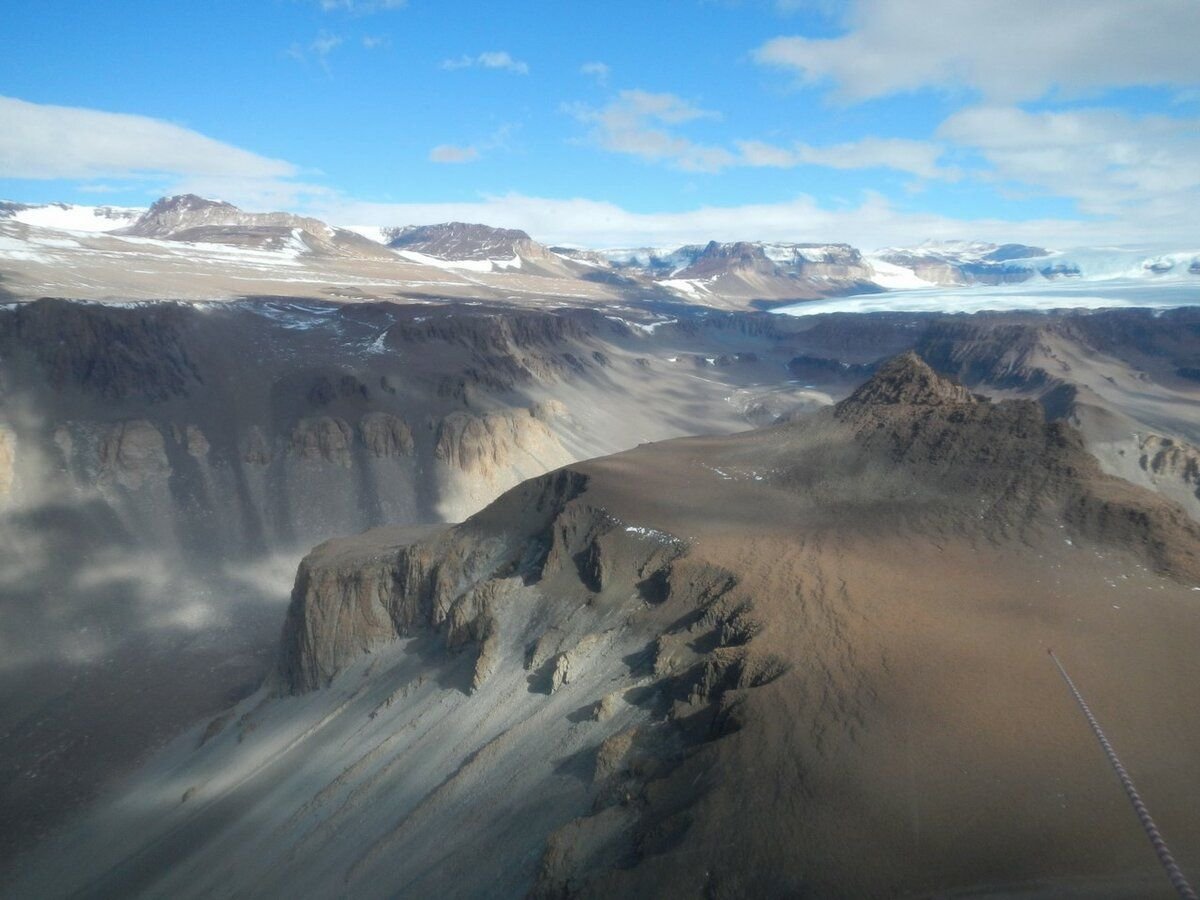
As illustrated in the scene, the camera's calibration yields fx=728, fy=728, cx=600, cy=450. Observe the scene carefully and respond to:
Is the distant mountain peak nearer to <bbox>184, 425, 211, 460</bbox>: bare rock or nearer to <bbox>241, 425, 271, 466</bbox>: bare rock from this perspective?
<bbox>241, 425, 271, 466</bbox>: bare rock

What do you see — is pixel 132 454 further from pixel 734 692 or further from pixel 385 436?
pixel 734 692

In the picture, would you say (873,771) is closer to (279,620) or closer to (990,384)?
(279,620)

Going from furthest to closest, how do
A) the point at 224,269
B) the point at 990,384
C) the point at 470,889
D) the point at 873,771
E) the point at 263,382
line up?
1. the point at 224,269
2. the point at 990,384
3. the point at 263,382
4. the point at 470,889
5. the point at 873,771

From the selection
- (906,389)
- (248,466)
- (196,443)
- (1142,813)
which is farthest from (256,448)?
(1142,813)

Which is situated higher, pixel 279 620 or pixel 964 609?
pixel 964 609

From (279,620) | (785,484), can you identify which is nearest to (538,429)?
(279,620)

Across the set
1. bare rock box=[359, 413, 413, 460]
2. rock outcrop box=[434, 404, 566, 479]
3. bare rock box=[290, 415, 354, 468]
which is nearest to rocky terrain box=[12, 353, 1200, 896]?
bare rock box=[290, 415, 354, 468]

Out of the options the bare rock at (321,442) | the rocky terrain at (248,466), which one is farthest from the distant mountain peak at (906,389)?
the bare rock at (321,442)
